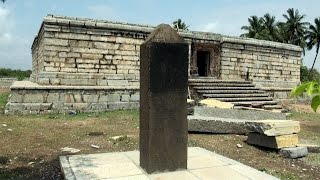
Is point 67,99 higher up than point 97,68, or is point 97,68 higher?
point 97,68

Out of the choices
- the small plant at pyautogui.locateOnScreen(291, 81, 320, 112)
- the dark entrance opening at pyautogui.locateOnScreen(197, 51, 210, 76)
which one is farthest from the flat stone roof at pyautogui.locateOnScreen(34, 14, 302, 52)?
the small plant at pyautogui.locateOnScreen(291, 81, 320, 112)

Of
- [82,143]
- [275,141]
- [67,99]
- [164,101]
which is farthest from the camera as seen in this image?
[67,99]

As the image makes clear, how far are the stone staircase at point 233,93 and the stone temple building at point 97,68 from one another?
0.14 ft

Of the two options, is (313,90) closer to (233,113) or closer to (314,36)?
(233,113)

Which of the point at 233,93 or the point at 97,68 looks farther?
the point at 233,93

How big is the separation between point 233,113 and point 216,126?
1.73 meters

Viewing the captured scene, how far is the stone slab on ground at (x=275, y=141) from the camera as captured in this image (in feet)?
22.9

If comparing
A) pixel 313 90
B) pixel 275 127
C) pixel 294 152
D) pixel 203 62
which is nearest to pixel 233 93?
pixel 203 62

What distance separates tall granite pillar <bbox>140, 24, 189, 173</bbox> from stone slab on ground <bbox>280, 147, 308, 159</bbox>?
10.8 ft

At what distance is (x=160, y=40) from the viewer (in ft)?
14.1

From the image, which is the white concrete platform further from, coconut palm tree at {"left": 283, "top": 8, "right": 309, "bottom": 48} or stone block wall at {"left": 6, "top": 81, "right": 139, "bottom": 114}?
coconut palm tree at {"left": 283, "top": 8, "right": 309, "bottom": 48}

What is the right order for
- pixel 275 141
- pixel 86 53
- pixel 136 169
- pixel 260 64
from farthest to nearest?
1. pixel 260 64
2. pixel 86 53
3. pixel 275 141
4. pixel 136 169

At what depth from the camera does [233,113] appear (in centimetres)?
1001

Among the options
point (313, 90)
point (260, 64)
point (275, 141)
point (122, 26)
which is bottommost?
point (275, 141)
